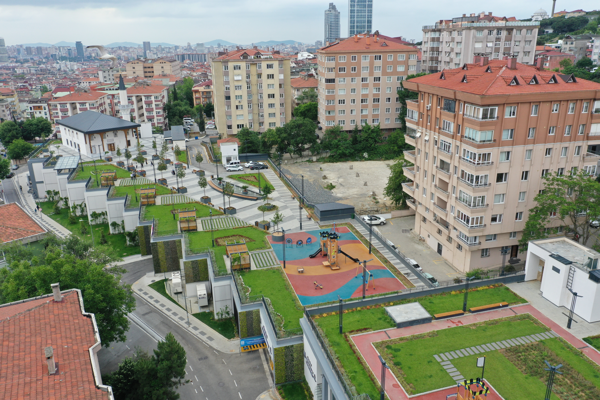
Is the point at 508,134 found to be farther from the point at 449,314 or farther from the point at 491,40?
the point at 491,40

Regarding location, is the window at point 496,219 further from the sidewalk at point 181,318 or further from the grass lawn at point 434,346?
the sidewalk at point 181,318

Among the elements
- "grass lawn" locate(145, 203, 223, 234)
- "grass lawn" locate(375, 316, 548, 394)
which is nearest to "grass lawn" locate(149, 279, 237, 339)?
"grass lawn" locate(145, 203, 223, 234)

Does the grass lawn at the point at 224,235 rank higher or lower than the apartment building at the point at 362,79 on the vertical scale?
lower

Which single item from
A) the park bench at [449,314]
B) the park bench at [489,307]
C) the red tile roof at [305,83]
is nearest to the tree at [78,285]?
the park bench at [449,314]

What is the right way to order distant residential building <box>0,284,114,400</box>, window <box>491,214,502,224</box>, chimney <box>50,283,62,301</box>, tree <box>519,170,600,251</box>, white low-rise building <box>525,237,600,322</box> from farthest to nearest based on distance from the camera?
window <box>491,214,502,224</box> < tree <box>519,170,600,251</box> < chimney <box>50,283,62,301</box> < white low-rise building <box>525,237,600,322</box> < distant residential building <box>0,284,114,400</box>

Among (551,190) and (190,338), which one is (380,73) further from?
(190,338)

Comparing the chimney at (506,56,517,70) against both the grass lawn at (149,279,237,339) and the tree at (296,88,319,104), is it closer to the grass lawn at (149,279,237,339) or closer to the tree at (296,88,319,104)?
the grass lawn at (149,279,237,339)
